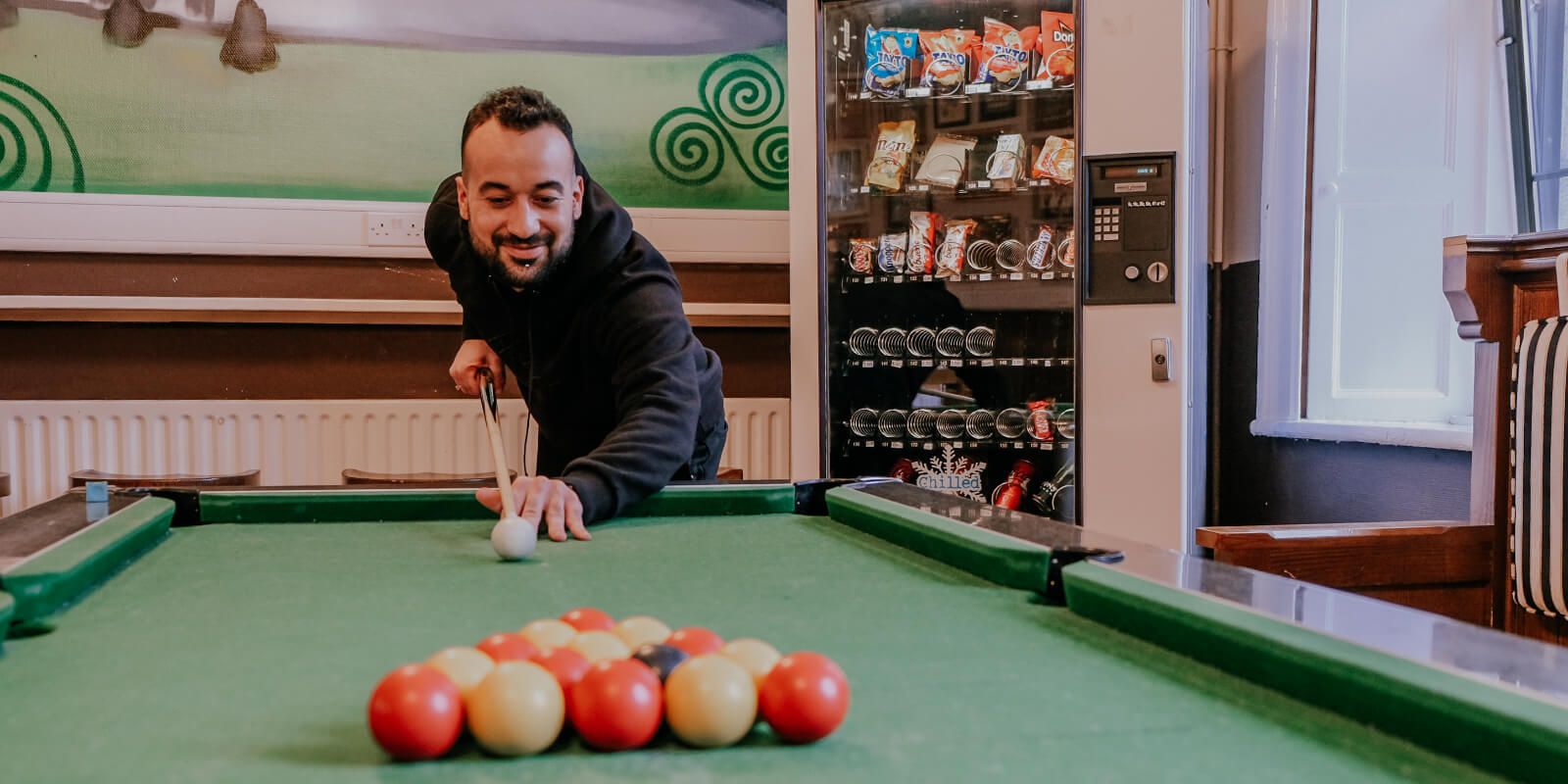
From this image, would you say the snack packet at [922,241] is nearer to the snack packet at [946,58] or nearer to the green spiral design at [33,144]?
the snack packet at [946,58]

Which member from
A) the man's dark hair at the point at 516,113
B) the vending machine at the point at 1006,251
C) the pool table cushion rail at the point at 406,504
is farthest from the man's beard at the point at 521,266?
the vending machine at the point at 1006,251

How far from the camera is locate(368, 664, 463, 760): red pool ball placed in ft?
2.41

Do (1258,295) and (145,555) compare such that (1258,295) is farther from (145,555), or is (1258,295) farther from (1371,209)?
(145,555)

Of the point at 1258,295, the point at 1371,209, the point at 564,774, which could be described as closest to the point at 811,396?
the point at 1258,295

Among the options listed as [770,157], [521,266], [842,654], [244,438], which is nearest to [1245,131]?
[770,157]

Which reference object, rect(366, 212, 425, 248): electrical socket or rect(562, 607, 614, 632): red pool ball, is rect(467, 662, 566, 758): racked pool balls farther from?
rect(366, 212, 425, 248): electrical socket

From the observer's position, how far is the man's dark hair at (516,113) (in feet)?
7.29

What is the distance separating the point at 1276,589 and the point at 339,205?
347 cm

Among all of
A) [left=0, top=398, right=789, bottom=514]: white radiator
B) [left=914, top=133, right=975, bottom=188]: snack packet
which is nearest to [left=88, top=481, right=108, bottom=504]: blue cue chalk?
[left=0, top=398, right=789, bottom=514]: white radiator

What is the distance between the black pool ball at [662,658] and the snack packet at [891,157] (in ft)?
9.83

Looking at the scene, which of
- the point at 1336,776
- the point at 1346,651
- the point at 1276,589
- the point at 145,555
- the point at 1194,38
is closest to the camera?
the point at 1336,776

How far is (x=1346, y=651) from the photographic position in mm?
868

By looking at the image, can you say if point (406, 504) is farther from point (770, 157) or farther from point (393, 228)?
point (770, 157)

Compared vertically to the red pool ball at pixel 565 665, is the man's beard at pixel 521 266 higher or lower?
higher
